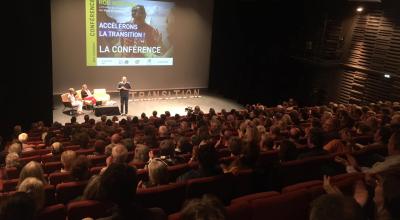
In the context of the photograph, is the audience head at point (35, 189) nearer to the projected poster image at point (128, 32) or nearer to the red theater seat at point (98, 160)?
the red theater seat at point (98, 160)

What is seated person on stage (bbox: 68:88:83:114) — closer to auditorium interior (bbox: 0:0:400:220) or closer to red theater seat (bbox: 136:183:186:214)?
auditorium interior (bbox: 0:0:400:220)

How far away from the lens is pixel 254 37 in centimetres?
1537

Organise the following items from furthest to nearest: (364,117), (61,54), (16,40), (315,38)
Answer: (315,38), (61,54), (16,40), (364,117)

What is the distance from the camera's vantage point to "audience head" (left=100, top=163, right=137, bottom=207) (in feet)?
7.04

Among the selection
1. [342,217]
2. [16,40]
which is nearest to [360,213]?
[342,217]

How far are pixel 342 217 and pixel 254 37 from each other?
14130 mm

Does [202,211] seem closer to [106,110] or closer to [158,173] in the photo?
[158,173]

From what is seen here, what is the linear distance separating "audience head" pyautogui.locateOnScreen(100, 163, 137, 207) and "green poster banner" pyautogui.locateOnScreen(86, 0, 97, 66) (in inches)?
479

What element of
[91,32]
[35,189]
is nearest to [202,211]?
[35,189]

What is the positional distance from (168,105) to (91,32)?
3903 millimetres

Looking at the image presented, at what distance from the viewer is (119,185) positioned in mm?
2146

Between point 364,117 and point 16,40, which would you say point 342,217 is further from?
point 16,40

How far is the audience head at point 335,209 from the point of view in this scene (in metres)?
1.80

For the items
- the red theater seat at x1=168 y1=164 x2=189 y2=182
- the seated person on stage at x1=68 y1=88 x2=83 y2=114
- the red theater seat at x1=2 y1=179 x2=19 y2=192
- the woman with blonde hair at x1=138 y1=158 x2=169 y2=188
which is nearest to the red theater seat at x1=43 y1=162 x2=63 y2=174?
the red theater seat at x1=2 y1=179 x2=19 y2=192
